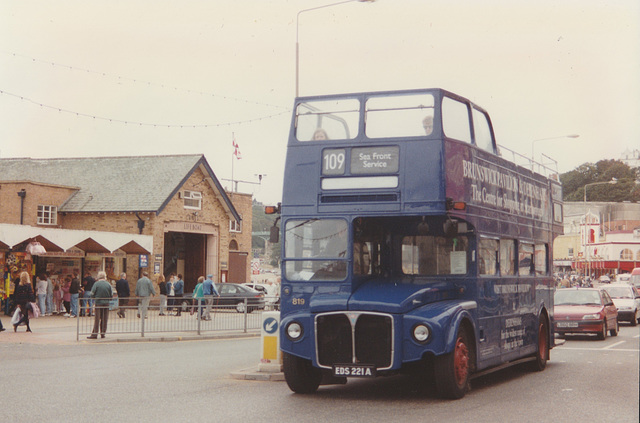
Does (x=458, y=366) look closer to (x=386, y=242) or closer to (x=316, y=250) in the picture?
(x=386, y=242)

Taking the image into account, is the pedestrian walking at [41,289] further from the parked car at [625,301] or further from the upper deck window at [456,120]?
the upper deck window at [456,120]

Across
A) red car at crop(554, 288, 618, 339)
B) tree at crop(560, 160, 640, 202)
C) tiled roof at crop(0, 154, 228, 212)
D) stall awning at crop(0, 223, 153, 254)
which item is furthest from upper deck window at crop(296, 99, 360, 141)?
tree at crop(560, 160, 640, 202)

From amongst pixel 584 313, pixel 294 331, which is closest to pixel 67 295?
pixel 584 313

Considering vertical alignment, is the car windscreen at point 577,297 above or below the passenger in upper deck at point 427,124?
below

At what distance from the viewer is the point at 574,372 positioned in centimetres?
1590

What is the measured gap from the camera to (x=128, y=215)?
42562mm

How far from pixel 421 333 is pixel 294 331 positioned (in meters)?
1.78

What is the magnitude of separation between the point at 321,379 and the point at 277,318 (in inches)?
86.6

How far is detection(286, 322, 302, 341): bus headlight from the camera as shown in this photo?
12.1 metres

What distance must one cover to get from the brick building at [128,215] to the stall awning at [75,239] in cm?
4

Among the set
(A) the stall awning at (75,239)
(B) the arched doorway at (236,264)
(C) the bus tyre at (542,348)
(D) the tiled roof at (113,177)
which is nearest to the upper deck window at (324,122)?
(C) the bus tyre at (542,348)

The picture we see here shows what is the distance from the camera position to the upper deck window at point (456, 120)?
1248 cm

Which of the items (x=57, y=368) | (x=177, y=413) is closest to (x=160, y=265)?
(x=57, y=368)

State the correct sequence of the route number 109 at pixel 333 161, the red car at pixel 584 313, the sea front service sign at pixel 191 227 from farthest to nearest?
the sea front service sign at pixel 191 227
the red car at pixel 584 313
the route number 109 at pixel 333 161
